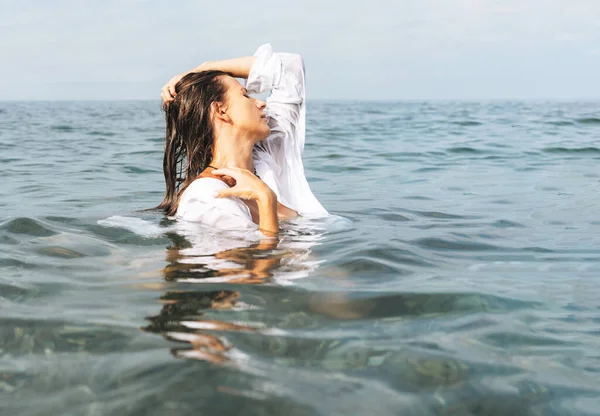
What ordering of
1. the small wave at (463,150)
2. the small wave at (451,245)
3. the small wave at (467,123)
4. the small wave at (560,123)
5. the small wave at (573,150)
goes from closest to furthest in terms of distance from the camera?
the small wave at (451,245), the small wave at (573,150), the small wave at (463,150), the small wave at (560,123), the small wave at (467,123)

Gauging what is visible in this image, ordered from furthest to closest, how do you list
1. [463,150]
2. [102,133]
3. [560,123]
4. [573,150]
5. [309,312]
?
1. [560,123]
2. [102,133]
3. [463,150]
4. [573,150]
5. [309,312]

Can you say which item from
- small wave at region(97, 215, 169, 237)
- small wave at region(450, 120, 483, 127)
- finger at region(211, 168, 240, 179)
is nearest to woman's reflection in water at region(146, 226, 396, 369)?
finger at region(211, 168, 240, 179)

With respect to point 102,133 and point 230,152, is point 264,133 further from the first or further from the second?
point 102,133

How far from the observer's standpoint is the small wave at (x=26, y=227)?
5.11m

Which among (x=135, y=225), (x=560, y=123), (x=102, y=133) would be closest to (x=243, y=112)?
(x=135, y=225)

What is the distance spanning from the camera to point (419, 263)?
168 inches

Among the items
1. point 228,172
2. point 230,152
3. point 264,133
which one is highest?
point 264,133

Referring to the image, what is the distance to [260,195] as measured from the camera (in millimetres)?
4348

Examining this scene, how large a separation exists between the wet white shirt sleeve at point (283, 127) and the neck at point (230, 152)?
0.39 meters

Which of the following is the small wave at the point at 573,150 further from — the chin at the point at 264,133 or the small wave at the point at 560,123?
the chin at the point at 264,133

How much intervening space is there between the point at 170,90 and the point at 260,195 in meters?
1.08

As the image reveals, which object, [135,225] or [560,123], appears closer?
[135,225]

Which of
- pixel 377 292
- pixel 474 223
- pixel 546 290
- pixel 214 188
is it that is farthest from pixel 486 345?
pixel 474 223

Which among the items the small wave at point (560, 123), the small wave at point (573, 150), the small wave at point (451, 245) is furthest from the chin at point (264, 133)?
the small wave at point (560, 123)
